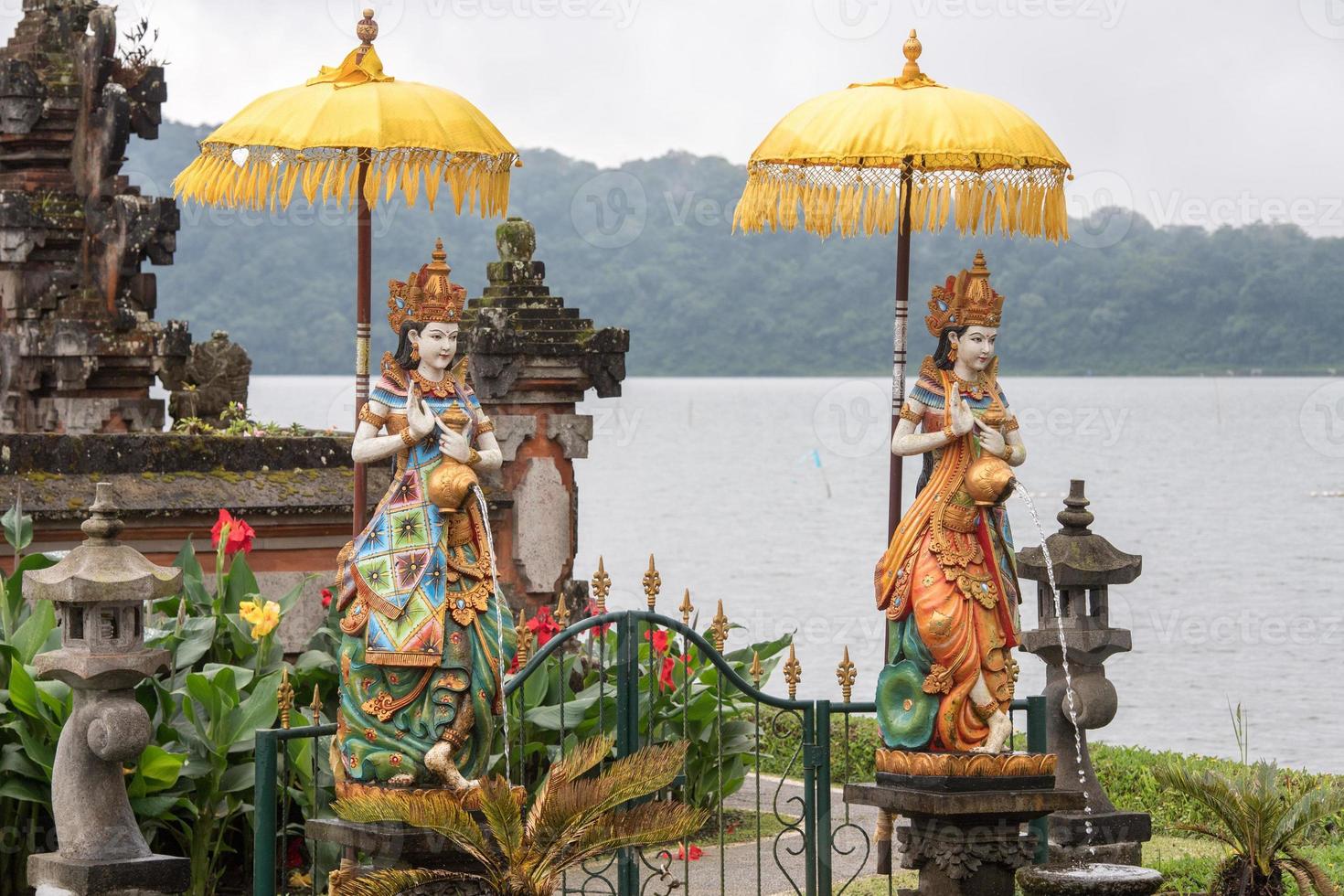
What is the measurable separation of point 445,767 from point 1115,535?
3910cm

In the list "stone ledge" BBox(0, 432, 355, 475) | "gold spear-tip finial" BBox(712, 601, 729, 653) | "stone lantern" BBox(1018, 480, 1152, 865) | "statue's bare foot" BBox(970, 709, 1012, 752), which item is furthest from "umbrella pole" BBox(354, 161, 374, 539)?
"stone ledge" BBox(0, 432, 355, 475)

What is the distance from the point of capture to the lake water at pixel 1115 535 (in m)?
23.9

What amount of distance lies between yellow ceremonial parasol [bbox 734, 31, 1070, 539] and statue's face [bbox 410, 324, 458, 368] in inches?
74.1

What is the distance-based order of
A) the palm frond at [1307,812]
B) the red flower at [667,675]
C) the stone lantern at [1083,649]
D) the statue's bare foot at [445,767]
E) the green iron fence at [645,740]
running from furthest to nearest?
1. the red flower at [667,675]
2. the stone lantern at [1083,649]
3. the palm frond at [1307,812]
4. the green iron fence at [645,740]
5. the statue's bare foot at [445,767]

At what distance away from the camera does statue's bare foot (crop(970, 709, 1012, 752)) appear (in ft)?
28.2

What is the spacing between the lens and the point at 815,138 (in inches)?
356

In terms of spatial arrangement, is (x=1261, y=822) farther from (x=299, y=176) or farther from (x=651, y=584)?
(x=299, y=176)

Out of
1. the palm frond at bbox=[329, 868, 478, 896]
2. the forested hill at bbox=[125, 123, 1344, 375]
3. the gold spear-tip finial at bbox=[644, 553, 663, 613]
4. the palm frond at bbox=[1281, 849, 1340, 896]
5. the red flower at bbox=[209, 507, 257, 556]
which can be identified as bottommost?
the palm frond at bbox=[329, 868, 478, 896]

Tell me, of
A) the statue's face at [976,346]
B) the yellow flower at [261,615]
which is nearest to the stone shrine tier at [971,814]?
the statue's face at [976,346]

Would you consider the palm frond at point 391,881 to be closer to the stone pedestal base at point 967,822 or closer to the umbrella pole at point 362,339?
the umbrella pole at point 362,339

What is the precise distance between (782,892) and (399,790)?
2.50 metres

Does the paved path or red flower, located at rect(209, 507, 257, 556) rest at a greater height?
red flower, located at rect(209, 507, 257, 556)

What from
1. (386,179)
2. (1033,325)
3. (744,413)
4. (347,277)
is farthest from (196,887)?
(744,413)

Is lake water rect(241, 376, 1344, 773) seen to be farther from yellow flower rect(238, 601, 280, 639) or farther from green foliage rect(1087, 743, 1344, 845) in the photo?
yellow flower rect(238, 601, 280, 639)
